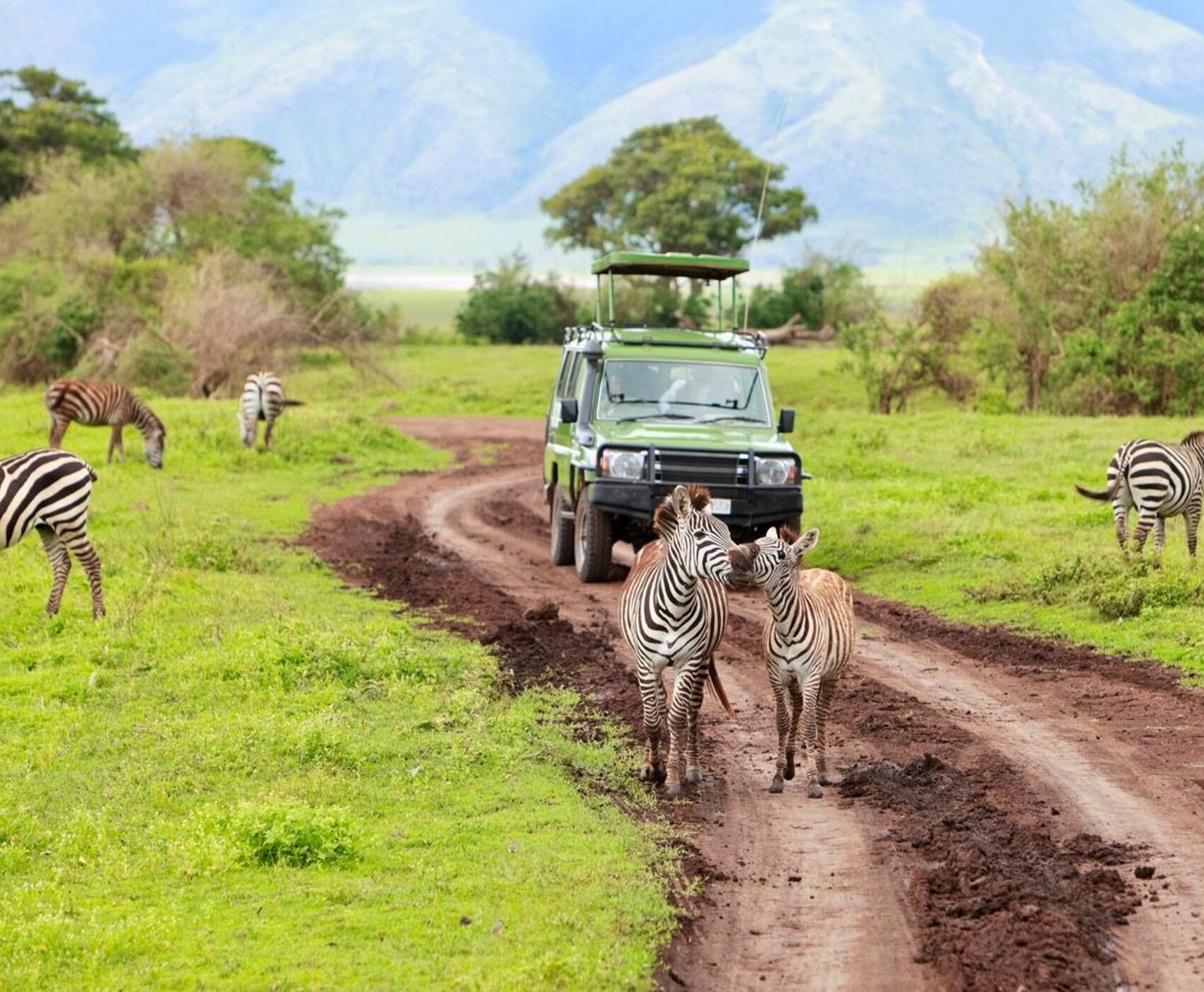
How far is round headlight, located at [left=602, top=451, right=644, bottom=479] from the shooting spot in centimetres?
1494

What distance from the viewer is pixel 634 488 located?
14750 mm

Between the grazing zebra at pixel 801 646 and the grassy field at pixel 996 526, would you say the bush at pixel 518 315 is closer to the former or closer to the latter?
the grassy field at pixel 996 526

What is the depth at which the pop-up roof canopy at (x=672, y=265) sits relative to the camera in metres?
16.3

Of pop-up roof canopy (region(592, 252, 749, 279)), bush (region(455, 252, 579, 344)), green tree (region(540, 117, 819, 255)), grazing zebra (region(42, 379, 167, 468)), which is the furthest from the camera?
green tree (region(540, 117, 819, 255))

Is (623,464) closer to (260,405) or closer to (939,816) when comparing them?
(939,816)

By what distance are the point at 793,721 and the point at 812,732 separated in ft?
0.75

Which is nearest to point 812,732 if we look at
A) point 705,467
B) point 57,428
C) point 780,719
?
point 780,719

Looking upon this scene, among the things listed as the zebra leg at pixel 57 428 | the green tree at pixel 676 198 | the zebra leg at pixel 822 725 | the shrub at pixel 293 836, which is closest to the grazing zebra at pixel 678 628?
the zebra leg at pixel 822 725

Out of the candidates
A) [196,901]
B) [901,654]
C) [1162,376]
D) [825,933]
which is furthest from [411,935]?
[1162,376]

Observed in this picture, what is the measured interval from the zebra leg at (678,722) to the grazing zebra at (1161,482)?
26.1ft

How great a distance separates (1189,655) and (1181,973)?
614cm

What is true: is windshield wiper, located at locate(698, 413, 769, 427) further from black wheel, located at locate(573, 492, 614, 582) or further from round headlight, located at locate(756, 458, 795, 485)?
black wheel, located at locate(573, 492, 614, 582)

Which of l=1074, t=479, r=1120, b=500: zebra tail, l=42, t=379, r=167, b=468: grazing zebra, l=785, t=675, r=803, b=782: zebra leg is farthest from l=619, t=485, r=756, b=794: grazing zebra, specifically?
l=42, t=379, r=167, b=468: grazing zebra

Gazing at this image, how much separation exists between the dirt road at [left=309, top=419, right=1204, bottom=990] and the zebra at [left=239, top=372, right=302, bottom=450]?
39.9 feet
